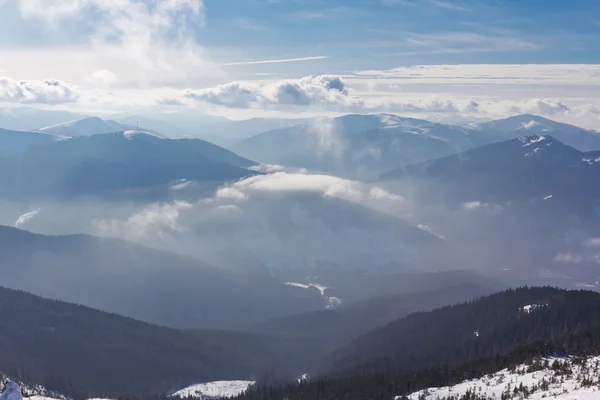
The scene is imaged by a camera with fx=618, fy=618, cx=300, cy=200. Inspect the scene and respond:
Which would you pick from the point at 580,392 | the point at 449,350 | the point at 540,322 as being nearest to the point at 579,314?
the point at 540,322

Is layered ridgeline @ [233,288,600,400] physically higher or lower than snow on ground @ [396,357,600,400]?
lower

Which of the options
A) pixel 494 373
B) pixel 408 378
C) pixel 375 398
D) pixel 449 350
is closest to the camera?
pixel 494 373

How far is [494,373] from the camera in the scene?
120062mm

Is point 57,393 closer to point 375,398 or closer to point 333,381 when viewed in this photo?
point 333,381

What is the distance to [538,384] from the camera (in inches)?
3910

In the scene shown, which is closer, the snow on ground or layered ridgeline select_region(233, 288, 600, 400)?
the snow on ground

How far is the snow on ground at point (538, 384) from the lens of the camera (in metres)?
88.0

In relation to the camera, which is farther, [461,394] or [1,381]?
[1,381]

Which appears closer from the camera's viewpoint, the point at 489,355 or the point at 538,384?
the point at 538,384

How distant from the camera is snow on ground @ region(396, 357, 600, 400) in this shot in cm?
8796

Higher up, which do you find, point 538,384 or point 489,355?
point 538,384

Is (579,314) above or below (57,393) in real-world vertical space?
above

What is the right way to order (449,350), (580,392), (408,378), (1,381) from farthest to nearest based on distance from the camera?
(449,350) → (1,381) → (408,378) → (580,392)

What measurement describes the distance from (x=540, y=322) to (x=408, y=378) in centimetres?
6773
